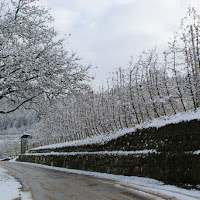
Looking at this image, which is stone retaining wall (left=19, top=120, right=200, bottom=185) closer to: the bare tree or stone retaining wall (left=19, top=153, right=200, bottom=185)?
stone retaining wall (left=19, top=153, right=200, bottom=185)

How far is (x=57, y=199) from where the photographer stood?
7.31m

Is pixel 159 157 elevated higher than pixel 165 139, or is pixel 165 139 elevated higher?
pixel 165 139

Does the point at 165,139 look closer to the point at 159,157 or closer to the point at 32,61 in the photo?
the point at 159,157

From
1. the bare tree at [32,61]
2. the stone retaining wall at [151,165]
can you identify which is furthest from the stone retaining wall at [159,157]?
the bare tree at [32,61]

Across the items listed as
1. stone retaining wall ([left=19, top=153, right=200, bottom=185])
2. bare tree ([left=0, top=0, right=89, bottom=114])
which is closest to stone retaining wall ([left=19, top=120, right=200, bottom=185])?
stone retaining wall ([left=19, top=153, right=200, bottom=185])

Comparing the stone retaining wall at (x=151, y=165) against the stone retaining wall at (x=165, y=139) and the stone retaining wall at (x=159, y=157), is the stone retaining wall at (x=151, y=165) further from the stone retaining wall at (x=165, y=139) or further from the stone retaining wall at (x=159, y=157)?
the stone retaining wall at (x=165, y=139)

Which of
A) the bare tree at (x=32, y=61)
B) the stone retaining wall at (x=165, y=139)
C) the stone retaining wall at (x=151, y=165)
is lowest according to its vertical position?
the stone retaining wall at (x=151, y=165)

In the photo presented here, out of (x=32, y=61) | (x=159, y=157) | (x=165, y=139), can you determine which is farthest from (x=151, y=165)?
(x=32, y=61)

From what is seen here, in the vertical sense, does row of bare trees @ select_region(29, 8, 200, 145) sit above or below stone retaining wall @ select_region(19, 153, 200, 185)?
above

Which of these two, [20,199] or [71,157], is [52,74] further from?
[71,157]

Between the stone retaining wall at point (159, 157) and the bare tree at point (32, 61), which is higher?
the bare tree at point (32, 61)

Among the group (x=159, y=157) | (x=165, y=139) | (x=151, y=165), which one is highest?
(x=165, y=139)

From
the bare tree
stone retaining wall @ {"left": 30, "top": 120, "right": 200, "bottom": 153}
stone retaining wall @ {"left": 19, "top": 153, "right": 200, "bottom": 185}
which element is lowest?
stone retaining wall @ {"left": 19, "top": 153, "right": 200, "bottom": 185}

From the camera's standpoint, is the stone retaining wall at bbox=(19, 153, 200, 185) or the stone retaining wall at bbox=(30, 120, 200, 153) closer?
the stone retaining wall at bbox=(19, 153, 200, 185)
